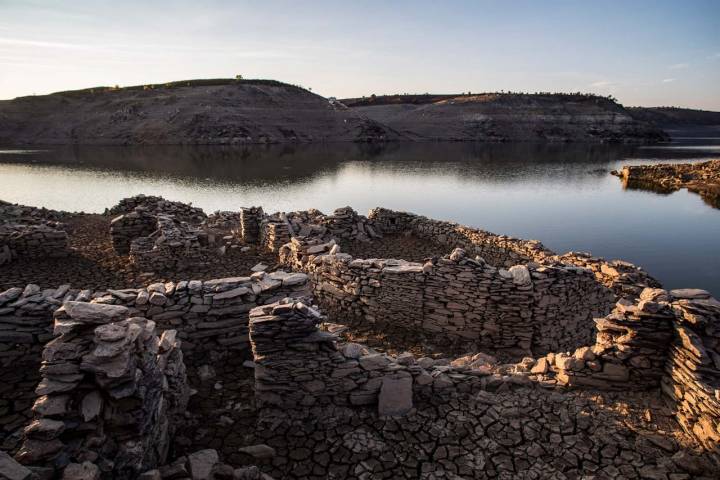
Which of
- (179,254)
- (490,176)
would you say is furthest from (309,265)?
(490,176)

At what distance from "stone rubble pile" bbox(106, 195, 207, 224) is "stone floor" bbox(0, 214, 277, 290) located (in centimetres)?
595

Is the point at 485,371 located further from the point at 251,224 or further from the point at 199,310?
the point at 251,224

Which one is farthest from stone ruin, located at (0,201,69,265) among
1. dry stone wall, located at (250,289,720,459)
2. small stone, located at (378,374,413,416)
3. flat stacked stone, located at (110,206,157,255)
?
small stone, located at (378,374,413,416)

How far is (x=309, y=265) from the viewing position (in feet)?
46.8

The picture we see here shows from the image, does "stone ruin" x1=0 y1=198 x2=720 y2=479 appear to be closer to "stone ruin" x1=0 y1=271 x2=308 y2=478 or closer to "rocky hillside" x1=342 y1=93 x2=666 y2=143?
"stone ruin" x1=0 y1=271 x2=308 y2=478

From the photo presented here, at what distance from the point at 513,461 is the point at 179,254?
14.3 m

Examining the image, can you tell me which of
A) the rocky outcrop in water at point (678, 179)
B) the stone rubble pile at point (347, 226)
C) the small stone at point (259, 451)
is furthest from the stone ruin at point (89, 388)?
the rocky outcrop in water at point (678, 179)

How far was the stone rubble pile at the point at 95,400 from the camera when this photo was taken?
Result: 473 cm

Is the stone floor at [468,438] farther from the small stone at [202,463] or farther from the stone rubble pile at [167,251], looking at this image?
the stone rubble pile at [167,251]

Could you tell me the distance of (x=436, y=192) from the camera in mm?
48781

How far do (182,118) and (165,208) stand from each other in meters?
Result: 89.9

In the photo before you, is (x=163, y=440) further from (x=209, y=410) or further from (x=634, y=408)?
(x=634, y=408)

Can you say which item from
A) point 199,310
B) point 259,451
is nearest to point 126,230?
point 199,310

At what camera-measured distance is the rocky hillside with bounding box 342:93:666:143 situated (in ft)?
438
